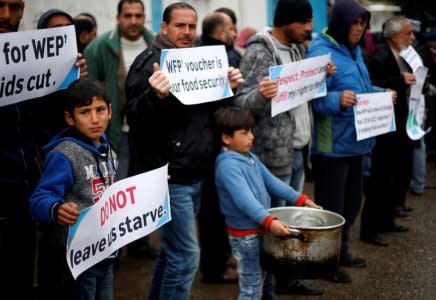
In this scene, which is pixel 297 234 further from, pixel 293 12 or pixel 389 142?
pixel 389 142

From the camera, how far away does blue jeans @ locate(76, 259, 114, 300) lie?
3.01 meters

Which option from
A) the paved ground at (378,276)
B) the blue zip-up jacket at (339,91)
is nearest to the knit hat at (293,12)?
the blue zip-up jacket at (339,91)

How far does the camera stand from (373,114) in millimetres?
4898

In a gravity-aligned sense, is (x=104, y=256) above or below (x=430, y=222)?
above

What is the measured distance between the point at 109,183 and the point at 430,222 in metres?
4.47

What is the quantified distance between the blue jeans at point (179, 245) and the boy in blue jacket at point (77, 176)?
485 millimetres

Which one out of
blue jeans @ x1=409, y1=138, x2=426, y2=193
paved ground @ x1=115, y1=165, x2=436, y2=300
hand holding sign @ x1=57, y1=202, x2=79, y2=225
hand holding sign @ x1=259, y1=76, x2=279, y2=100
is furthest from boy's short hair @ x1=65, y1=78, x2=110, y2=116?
blue jeans @ x1=409, y1=138, x2=426, y2=193

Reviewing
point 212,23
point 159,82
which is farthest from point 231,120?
point 212,23

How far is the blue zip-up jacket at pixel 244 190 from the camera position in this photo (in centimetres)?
351

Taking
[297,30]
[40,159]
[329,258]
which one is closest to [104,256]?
[40,159]

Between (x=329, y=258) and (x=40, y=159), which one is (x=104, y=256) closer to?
(x=40, y=159)

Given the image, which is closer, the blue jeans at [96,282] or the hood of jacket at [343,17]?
the blue jeans at [96,282]

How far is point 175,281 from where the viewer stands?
3.59m

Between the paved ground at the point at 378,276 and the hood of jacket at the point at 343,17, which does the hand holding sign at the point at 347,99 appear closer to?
the hood of jacket at the point at 343,17
